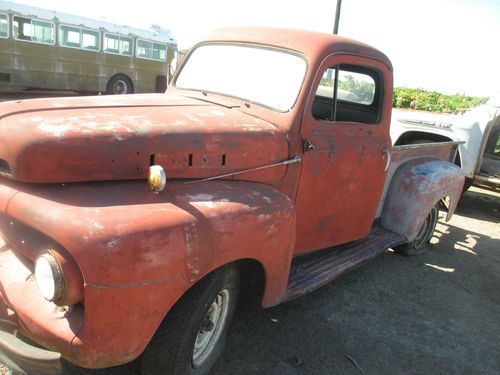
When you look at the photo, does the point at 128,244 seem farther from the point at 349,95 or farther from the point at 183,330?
the point at 349,95

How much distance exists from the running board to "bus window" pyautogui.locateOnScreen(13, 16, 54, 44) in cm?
1192

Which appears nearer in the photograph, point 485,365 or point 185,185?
point 185,185

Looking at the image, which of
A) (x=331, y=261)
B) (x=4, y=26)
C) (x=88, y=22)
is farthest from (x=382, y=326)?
(x=88, y=22)

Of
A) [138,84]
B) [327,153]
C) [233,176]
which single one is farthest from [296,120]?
[138,84]

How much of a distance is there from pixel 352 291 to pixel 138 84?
44.1 ft

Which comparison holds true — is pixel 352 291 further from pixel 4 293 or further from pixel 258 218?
pixel 4 293

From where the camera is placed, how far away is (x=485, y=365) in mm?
3102

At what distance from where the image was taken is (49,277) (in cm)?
183

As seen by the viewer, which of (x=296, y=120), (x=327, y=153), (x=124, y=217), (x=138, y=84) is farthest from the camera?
(x=138, y=84)

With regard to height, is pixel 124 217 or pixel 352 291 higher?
pixel 124 217

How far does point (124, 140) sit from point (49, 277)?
722 mm

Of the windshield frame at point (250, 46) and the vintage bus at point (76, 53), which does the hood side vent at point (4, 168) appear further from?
the vintage bus at point (76, 53)

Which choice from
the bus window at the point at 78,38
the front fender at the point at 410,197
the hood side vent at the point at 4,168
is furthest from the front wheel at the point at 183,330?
the bus window at the point at 78,38

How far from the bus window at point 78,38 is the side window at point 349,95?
11.7 m
